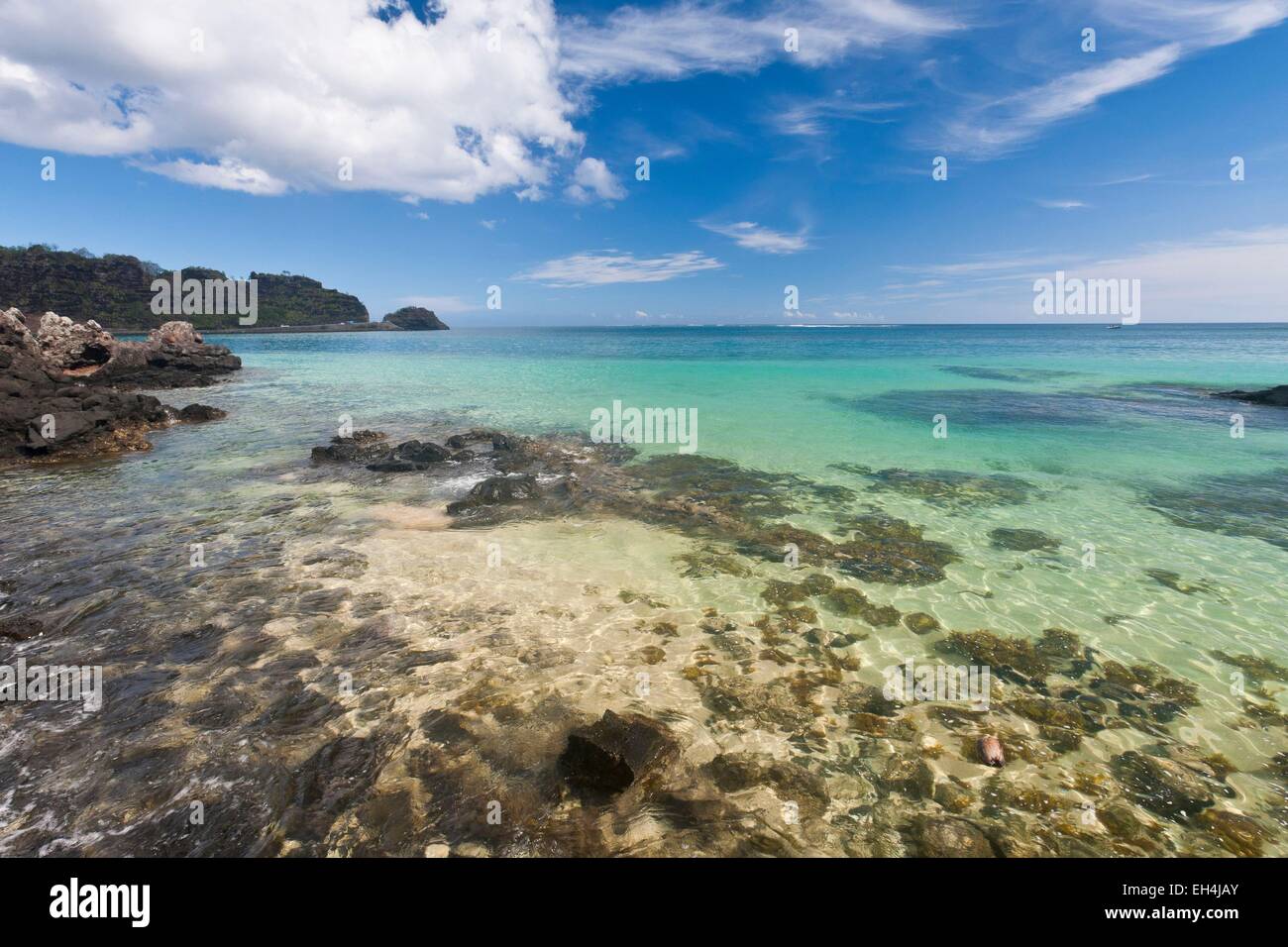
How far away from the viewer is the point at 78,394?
1950 centimetres

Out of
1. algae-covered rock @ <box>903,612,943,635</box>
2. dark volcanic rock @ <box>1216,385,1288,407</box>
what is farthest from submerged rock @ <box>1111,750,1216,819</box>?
dark volcanic rock @ <box>1216,385,1288,407</box>

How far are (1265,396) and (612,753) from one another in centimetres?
4485

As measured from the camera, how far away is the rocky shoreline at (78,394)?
51.9 ft

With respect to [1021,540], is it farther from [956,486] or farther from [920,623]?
[920,623]

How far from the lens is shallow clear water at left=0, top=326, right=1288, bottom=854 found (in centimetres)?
431

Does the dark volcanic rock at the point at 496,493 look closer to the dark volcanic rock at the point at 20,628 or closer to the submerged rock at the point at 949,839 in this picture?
the dark volcanic rock at the point at 20,628

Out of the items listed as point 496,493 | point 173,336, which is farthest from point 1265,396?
point 173,336

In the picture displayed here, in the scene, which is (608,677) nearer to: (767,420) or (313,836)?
(313,836)

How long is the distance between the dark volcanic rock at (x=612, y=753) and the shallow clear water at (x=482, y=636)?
11.0 inches

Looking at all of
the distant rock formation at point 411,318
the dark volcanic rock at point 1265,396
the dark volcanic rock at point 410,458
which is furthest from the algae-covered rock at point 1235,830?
the distant rock formation at point 411,318
